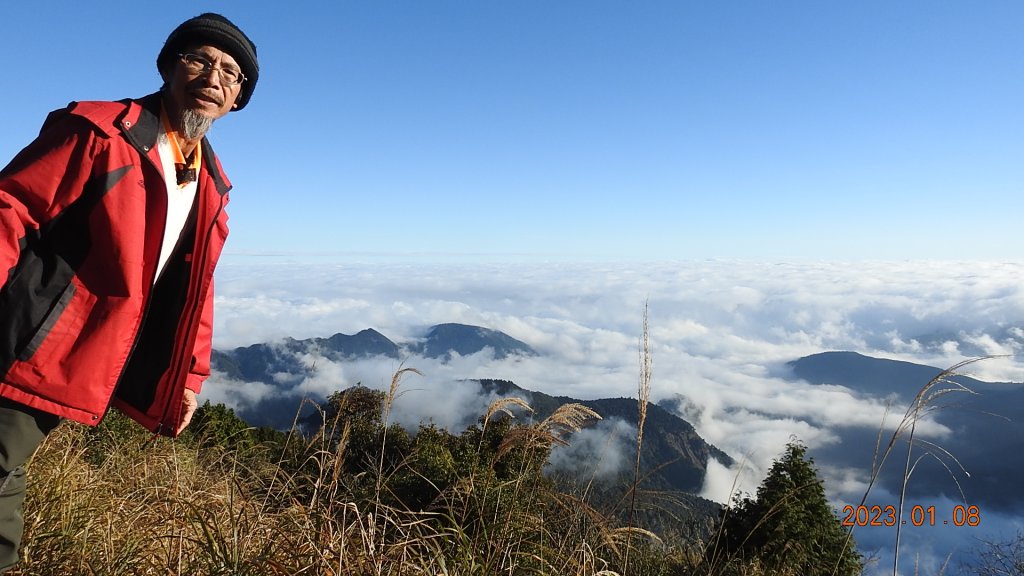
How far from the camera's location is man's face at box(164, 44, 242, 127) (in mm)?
1933

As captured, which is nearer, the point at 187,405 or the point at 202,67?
the point at 202,67

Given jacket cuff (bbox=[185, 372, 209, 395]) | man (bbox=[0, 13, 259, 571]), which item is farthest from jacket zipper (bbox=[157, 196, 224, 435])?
jacket cuff (bbox=[185, 372, 209, 395])

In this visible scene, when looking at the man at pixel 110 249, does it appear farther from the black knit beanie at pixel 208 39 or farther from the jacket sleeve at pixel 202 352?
the jacket sleeve at pixel 202 352

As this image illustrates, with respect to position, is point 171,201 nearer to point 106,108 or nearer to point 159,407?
point 106,108

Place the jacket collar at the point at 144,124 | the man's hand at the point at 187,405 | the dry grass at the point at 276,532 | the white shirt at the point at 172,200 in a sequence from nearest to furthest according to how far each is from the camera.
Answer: the jacket collar at the point at 144,124 < the white shirt at the point at 172,200 < the dry grass at the point at 276,532 < the man's hand at the point at 187,405

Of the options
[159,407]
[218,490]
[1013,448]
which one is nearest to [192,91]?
[159,407]

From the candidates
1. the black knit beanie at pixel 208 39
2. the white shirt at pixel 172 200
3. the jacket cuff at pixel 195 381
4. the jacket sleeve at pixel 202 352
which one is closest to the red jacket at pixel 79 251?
the white shirt at pixel 172 200

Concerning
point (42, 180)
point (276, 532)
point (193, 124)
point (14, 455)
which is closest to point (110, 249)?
point (42, 180)

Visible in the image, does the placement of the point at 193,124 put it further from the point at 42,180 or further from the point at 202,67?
the point at 42,180

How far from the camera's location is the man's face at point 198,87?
1933 millimetres

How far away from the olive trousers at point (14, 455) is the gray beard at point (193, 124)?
1.03m

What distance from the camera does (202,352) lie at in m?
2.29

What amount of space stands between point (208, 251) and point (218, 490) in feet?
5.66

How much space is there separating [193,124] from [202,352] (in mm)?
950
